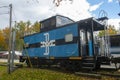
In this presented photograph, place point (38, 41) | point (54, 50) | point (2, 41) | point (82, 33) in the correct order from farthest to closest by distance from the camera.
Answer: point (2, 41)
point (38, 41)
point (54, 50)
point (82, 33)

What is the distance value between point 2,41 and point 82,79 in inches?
2483

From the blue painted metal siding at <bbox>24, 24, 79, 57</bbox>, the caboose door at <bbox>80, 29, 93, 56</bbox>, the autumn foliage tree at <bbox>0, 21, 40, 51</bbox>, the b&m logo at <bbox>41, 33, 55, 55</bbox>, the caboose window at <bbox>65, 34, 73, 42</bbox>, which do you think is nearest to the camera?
the blue painted metal siding at <bbox>24, 24, 79, 57</bbox>

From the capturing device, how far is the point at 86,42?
16.9 m

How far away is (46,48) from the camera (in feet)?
63.2

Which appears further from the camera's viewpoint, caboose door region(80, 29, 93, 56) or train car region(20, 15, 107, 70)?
caboose door region(80, 29, 93, 56)

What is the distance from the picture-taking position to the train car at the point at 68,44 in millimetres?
15534

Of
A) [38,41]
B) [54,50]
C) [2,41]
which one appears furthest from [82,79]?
[2,41]

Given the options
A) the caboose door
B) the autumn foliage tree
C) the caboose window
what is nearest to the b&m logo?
the caboose window

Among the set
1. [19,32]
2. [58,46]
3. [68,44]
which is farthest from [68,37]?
[19,32]

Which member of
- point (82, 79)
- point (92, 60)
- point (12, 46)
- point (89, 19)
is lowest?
point (82, 79)

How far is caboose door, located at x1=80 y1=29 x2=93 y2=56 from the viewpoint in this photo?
16.5 metres

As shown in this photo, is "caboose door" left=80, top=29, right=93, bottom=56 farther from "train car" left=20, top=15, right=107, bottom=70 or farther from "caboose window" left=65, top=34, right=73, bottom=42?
"caboose window" left=65, top=34, right=73, bottom=42

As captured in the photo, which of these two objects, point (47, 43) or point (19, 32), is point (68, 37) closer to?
point (47, 43)

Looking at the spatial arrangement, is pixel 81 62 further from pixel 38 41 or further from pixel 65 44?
pixel 38 41
